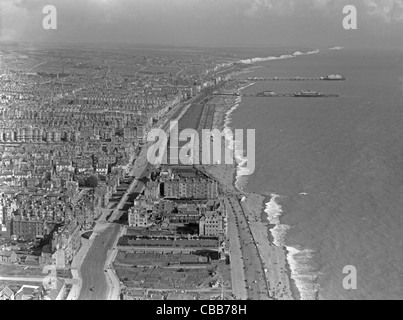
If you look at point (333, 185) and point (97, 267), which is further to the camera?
point (333, 185)

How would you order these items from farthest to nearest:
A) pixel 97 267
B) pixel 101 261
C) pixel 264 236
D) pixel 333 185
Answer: pixel 333 185 < pixel 264 236 < pixel 101 261 < pixel 97 267

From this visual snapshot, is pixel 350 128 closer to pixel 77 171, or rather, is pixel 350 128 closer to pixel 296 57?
pixel 77 171

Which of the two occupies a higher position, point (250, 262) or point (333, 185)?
point (333, 185)

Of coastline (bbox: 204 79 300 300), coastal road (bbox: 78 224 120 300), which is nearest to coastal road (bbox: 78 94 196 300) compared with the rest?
coastal road (bbox: 78 224 120 300)

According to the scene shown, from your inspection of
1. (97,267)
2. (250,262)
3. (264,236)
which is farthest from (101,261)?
(264,236)

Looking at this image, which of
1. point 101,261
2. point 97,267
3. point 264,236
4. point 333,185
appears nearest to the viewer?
point 97,267

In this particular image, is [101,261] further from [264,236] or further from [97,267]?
[264,236]
